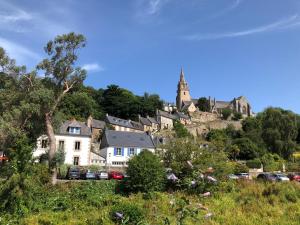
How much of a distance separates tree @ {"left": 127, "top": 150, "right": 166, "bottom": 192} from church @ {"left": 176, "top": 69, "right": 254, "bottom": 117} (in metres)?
82.5

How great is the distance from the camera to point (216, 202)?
15.8 metres

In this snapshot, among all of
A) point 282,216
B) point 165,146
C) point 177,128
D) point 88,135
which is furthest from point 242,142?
point 282,216

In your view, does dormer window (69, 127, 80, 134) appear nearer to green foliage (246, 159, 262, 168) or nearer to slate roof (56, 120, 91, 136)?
slate roof (56, 120, 91, 136)

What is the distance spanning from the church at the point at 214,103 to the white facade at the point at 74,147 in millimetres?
63605

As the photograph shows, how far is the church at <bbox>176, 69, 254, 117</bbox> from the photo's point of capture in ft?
347

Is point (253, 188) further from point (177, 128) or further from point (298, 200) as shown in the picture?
point (177, 128)

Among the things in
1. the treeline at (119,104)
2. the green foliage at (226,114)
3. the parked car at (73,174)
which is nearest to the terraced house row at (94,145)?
the parked car at (73,174)

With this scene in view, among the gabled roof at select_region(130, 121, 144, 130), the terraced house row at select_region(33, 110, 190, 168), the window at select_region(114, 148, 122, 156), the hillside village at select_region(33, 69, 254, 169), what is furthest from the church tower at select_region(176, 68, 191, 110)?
the window at select_region(114, 148, 122, 156)

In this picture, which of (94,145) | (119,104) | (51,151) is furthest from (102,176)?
(119,104)

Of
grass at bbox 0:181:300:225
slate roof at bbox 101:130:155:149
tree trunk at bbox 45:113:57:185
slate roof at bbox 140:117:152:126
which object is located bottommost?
grass at bbox 0:181:300:225

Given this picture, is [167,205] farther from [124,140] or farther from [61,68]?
[124,140]

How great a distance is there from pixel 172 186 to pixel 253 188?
15.5ft

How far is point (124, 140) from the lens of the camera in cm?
4584

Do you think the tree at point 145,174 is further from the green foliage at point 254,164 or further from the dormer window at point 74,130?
the green foliage at point 254,164
